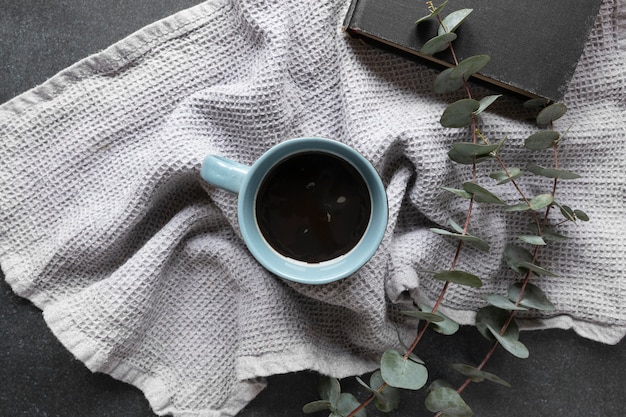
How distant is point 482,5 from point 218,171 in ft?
1.05

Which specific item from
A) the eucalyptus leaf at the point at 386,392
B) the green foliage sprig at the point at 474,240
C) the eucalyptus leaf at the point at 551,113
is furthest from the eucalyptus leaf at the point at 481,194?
the eucalyptus leaf at the point at 386,392

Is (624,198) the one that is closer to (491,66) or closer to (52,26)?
(491,66)

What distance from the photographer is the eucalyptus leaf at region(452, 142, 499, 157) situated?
52 centimetres

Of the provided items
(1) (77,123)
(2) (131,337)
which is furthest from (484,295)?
(1) (77,123)

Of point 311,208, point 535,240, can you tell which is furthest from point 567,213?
point 311,208

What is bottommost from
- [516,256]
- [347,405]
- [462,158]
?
[347,405]

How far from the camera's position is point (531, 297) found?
23.2 inches

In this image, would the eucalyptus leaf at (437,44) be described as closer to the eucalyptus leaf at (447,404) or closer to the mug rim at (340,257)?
the mug rim at (340,257)

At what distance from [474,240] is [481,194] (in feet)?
0.15

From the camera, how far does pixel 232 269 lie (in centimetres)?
60

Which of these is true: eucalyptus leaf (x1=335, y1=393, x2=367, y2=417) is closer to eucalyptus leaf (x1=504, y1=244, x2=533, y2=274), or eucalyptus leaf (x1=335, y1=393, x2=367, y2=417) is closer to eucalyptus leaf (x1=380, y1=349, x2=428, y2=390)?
eucalyptus leaf (x1=380, y1=349, x2=428, y2=390)

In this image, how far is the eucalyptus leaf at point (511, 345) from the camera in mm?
563

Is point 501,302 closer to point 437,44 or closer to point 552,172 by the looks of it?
point 552,172

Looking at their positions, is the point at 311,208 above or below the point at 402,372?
above
